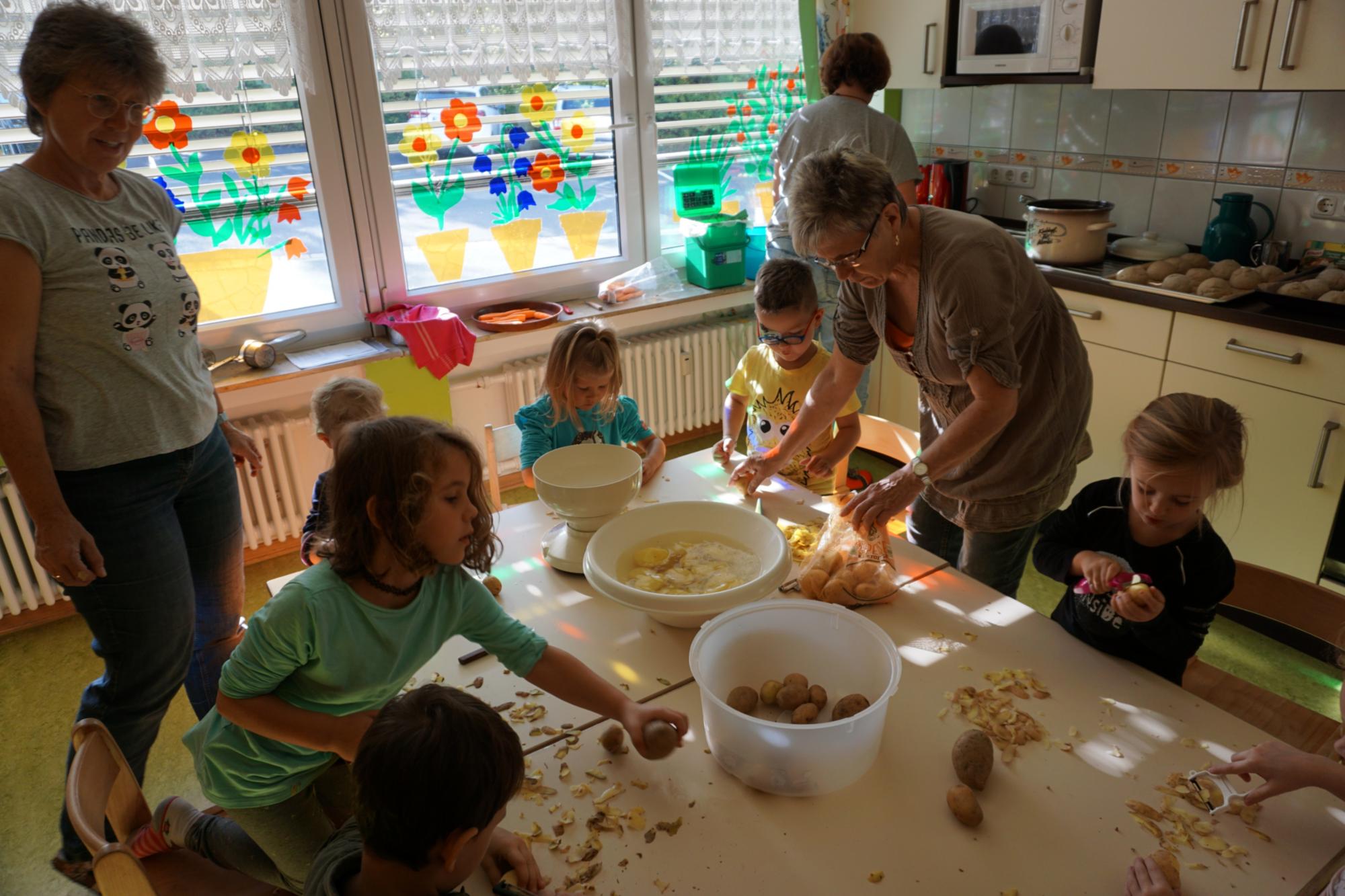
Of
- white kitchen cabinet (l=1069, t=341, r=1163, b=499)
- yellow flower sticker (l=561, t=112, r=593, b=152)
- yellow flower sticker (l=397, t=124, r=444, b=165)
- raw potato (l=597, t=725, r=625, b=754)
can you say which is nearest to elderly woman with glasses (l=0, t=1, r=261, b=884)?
raw potato (l=597, t=725, r=625, b=754)

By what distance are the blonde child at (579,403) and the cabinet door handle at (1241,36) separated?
193cm

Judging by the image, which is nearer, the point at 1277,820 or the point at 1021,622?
the point at 1277,820

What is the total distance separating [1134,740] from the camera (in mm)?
1142

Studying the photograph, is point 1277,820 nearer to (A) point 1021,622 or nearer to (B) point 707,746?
(A) point 1021,622

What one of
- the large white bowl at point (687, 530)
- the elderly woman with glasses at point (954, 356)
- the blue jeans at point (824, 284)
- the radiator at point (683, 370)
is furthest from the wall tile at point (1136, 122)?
the large white bowl at point (687, 530)

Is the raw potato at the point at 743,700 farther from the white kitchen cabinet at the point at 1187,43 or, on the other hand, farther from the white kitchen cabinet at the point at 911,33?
the white kitchen cabinet at the point at 911,33

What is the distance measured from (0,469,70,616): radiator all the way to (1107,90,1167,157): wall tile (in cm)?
361

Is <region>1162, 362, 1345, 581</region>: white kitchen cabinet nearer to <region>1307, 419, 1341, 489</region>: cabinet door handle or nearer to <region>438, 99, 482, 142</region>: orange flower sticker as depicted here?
<region>1307, 419, 1341, 489</region>: cabinet door handle

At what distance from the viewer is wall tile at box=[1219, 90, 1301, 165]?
267 centimetres

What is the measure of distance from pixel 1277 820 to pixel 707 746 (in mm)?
659

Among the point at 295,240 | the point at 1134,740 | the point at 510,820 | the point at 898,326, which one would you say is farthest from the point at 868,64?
the point at 510,820

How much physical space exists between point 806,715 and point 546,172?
2.67m

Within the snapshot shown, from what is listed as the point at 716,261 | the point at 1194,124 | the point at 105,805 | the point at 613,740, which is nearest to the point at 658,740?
the point at 613,740

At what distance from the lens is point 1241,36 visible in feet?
8.01
